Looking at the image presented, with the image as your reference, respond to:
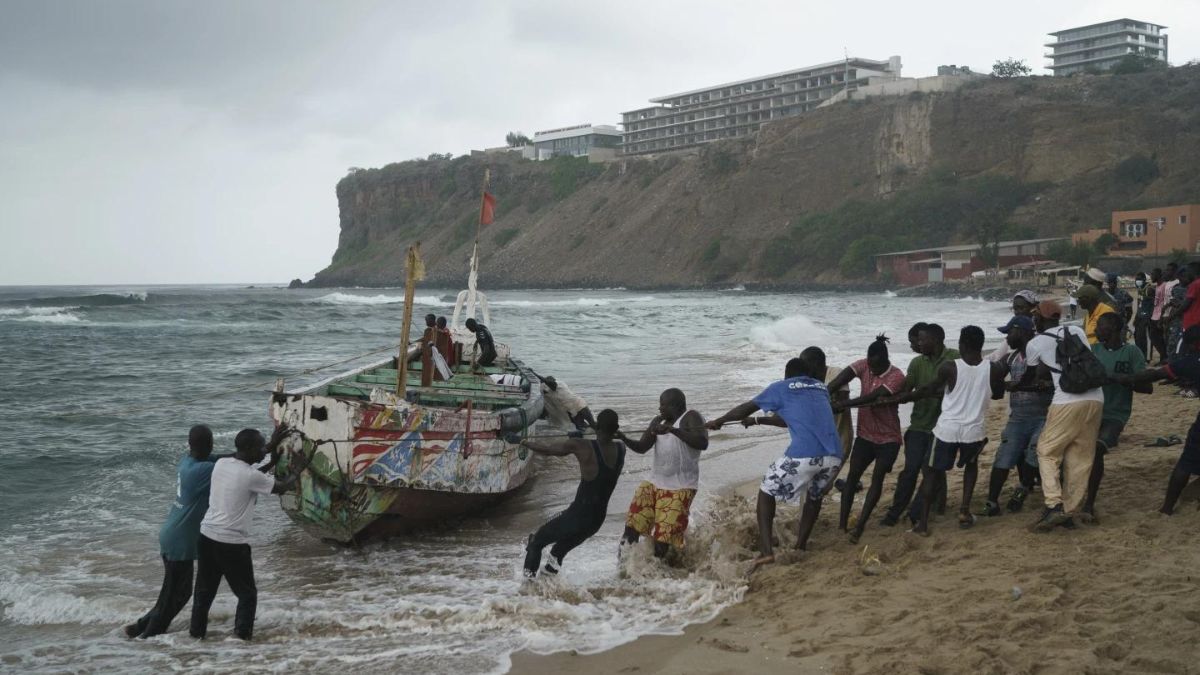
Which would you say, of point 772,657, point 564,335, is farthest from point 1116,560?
point 564,335

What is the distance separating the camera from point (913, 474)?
771cm

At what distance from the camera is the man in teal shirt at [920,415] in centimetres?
743

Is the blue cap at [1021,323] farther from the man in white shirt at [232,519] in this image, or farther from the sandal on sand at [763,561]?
the man in white shirt at [232,519]

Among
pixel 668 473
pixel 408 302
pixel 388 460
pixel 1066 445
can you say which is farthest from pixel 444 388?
pixel 1066 445

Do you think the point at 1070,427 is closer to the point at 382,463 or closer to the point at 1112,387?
the point at 1112,387

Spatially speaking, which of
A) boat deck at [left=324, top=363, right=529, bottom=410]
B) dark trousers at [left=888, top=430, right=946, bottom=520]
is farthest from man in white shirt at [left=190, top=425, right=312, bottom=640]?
dark trousers at [left=888, top=430, right=946, bottom=520]

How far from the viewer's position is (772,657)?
5582 millimetres

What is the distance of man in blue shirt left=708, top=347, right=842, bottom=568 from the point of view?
6.92 m

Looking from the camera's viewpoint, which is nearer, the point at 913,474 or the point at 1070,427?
the point at 1070,427

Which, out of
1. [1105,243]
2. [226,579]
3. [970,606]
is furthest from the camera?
[1105,243]

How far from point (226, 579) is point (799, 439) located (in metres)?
3.91

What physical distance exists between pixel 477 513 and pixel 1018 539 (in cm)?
542

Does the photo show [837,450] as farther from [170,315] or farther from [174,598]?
[170,315]

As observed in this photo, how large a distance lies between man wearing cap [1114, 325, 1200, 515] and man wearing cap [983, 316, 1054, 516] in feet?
2.00
